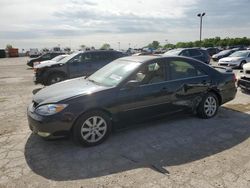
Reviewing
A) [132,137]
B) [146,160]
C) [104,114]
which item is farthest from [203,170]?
[104,114]

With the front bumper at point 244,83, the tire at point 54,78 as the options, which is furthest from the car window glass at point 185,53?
the tire at point 54,78

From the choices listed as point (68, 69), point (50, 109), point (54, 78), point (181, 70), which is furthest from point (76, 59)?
point (50, 109)

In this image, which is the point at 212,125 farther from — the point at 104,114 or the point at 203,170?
the point at 104,114

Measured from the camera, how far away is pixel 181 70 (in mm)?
5383

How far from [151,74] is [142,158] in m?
1.77

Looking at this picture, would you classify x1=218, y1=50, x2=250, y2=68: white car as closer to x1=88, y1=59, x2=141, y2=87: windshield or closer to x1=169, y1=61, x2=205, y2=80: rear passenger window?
x1=169, y1=61, x2=205, y2=80: rear passenger window

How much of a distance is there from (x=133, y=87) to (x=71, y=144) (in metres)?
1.51

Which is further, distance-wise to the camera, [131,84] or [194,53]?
[194,53]

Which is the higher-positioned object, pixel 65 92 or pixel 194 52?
pixel 194 52

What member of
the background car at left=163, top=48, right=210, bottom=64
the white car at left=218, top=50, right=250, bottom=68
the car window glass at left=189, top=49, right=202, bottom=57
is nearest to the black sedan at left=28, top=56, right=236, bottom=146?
the background car at left=163, top=48, right=210, bottom=64

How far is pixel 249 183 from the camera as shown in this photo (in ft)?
10.5

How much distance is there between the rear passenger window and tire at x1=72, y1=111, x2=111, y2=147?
1.74m

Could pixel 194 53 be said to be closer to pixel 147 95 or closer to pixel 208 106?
pixel 208 106

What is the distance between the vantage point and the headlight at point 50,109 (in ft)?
13.4
